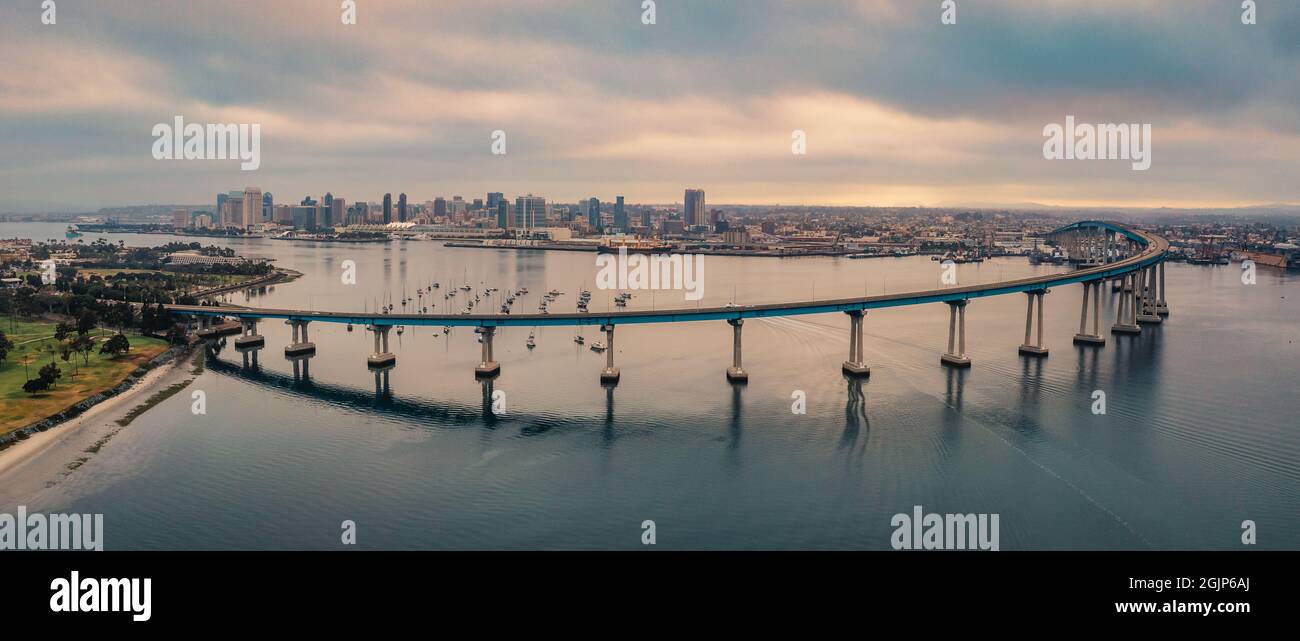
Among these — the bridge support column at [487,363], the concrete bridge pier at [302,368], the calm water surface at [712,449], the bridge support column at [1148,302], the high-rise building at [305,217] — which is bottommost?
the calm water surface at [712,449]

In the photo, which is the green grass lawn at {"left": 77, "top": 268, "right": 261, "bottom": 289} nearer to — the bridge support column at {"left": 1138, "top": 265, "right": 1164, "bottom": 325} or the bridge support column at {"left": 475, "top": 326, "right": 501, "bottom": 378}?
the bridge support column at {"left": 475, "top": 326, "right": 501, "bottom": 378}

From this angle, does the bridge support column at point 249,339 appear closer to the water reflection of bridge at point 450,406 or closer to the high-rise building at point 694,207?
the water reflection of bridge at point 450,406

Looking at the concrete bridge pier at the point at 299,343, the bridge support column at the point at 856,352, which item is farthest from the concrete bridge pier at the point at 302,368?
the bridge support column at the point at 856,352

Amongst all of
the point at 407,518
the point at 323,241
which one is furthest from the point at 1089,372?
the point at 323,241

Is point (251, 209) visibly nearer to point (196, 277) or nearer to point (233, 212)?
point (233, 212)

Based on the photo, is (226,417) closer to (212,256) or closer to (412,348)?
(412,348)

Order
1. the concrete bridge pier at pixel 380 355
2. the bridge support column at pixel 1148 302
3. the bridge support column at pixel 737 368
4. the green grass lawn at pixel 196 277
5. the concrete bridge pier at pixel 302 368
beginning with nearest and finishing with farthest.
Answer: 1. the bridge support column at pixel 737 368
2. the concrete bridge pier at pixel 302 368
3. the concrete bridge pier at pixel 380 355
4. the bridge support column at pixel 1148 302
5. the green grass lawn at pixel 196 277

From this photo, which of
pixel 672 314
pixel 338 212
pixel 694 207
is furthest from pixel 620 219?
pixel 672 314
